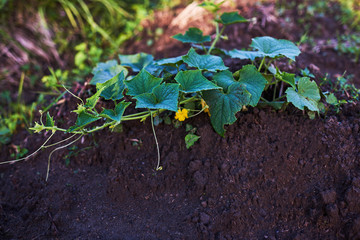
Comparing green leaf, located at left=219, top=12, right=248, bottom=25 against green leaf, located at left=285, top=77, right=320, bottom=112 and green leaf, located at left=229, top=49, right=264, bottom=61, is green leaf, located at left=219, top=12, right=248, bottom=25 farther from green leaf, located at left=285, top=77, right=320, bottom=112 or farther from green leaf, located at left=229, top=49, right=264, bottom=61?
green leaf, located at left=285, top=77, right=320, bottom=112

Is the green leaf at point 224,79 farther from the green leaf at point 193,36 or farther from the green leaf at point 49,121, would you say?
the green leaf at point 49,121

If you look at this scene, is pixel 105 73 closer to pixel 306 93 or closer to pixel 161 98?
pixel 161 98

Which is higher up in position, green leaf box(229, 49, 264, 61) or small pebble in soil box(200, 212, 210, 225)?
green leaf box(229, 49, 264, 61)

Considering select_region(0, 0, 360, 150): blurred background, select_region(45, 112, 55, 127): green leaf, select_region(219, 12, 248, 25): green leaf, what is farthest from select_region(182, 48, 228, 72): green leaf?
select_region(0, 0, 360, 150): blurred background

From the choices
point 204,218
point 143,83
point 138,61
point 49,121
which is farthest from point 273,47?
point 49,121

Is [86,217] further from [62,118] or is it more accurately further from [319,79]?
[319,79]
